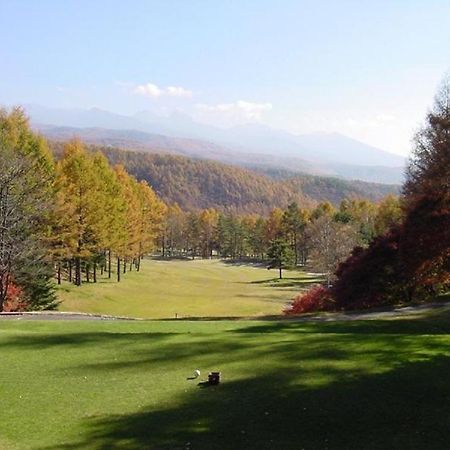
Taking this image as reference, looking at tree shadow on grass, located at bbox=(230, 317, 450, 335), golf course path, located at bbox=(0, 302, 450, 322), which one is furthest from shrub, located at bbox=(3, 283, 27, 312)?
tree shadow on grass, located at bbox=(230, 317, 450, 335)

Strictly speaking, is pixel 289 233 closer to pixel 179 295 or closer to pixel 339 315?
pixel 179 295

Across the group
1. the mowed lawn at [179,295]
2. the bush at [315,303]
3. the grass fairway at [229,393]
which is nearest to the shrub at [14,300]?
the mowed lawn at [179,295]

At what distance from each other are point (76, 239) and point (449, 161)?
91.1 feet

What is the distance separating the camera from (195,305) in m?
48.6

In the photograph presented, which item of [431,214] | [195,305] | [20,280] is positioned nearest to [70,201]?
[20,280]

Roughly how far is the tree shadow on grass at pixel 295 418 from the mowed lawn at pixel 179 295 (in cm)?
3209

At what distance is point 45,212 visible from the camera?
3775 centimetres

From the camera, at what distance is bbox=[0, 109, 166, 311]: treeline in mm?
33750

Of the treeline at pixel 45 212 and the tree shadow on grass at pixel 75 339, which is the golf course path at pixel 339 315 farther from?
the treeline at pixel 45 212

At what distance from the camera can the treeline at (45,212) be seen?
3375cm

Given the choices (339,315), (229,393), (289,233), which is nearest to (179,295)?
(339,315)

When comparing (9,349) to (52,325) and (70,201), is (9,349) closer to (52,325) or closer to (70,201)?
(52,325)

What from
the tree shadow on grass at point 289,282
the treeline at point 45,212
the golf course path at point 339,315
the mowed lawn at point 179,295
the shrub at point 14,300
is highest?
the treeline at point 45,212

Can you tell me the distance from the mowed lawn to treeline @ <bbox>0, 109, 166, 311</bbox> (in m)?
3.33
